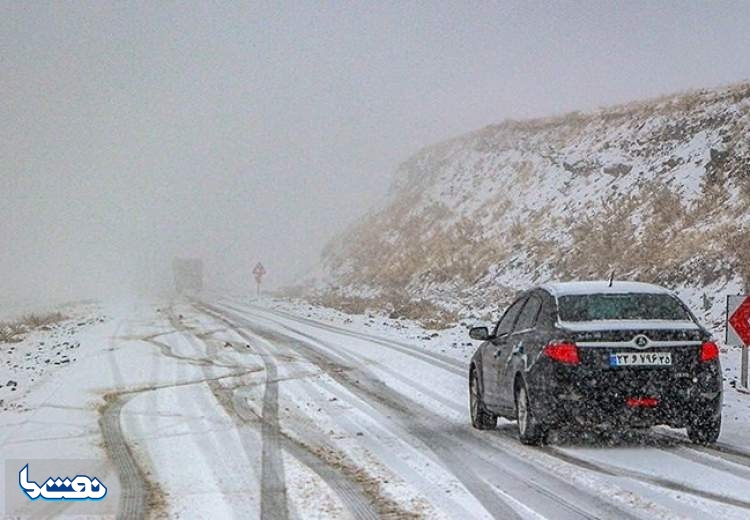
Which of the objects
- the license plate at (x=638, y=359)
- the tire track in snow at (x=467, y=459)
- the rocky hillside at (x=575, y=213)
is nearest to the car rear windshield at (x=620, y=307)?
the license plate at (x=638, y=359)

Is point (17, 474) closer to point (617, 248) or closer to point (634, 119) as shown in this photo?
point (617, 248)

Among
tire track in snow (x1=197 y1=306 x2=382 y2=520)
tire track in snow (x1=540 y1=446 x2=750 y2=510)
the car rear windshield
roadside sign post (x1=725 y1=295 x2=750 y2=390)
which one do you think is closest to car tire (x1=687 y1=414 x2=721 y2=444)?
the car rear windshield

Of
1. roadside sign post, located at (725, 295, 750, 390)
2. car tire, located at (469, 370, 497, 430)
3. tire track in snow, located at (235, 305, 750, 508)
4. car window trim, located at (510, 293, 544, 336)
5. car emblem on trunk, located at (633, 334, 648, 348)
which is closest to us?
tire track in snow, located at (235, 305, 750, 508)

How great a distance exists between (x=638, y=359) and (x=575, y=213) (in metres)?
29.2

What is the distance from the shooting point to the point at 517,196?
1756 inches

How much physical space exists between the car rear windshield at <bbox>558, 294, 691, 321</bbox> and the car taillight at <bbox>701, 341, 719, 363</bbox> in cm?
53

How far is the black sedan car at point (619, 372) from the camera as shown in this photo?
7855mm

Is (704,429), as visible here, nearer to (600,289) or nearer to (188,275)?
(600,289)

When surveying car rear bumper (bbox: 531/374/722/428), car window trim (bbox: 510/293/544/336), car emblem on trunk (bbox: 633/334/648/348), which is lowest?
car rear bumper (bbox: 531/374/722/428)

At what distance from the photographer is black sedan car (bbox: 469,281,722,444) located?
309 inches

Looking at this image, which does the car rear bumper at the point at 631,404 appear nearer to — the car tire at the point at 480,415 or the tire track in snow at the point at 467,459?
the tire track in snow at the point at 467,459

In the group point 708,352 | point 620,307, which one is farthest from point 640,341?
point 620,307

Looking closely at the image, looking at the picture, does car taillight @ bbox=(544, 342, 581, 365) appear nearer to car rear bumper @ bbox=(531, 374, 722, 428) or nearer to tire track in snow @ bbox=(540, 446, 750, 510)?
car rear bumper @ bbox=(531, 374, 722, 428)

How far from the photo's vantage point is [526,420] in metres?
8.47
